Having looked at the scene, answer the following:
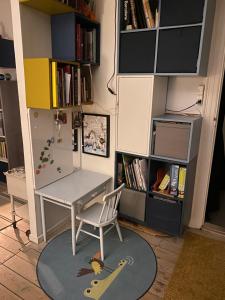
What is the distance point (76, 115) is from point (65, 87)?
2.11 ft

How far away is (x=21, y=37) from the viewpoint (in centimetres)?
188

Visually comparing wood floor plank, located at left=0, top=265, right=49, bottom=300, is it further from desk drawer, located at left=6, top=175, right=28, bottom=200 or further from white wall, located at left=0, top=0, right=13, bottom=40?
white wall, located at left=0, top=0, right=13, bottom=40

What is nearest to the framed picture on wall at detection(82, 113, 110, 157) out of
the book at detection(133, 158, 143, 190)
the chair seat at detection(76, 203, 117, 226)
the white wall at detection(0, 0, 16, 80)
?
the book at detection(133, 158, 143, 190)

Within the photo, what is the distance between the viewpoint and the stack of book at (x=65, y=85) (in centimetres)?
189

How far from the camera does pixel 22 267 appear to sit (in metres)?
2.02

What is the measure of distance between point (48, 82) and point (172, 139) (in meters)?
1.20

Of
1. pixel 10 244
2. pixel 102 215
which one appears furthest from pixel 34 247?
pixel 102 215

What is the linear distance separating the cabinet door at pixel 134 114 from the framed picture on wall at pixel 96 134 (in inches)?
8.9

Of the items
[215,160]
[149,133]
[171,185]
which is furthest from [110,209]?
[215,160]

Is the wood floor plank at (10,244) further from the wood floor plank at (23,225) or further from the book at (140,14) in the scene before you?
the book at (140,14)

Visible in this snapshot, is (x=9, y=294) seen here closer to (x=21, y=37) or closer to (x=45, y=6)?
(x=21, y=37)

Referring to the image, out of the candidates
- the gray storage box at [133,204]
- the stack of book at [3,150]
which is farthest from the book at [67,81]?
the stack of book at [3,150]

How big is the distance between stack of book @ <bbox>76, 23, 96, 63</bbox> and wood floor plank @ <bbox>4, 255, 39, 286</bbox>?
192 centimetres

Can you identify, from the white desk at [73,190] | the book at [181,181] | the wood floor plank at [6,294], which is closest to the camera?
the wood floor plank at [6,294]
